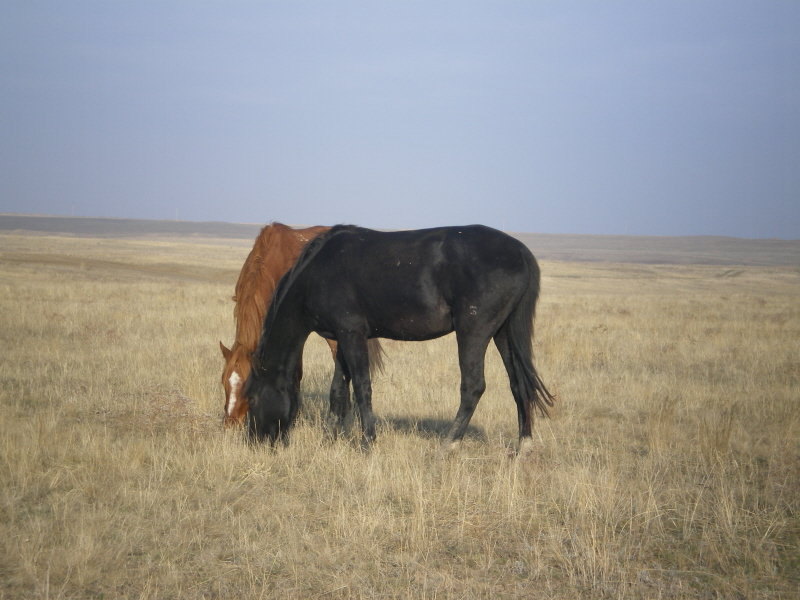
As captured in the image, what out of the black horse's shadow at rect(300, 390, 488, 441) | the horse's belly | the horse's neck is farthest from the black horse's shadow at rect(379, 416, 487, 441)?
the horse's neck

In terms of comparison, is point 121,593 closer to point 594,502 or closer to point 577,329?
point 594,502

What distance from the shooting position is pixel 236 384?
6.38m

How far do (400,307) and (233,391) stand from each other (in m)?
1.86

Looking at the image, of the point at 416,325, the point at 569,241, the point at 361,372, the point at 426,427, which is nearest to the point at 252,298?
the point at 361,372

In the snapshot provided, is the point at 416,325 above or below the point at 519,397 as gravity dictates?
above

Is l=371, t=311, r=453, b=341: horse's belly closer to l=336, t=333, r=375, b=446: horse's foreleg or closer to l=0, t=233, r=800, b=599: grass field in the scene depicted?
l=336, t=333, r=375, b=446: horse's foreleg

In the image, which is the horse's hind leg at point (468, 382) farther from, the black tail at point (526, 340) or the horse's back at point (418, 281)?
the black tail at point (526, 340)

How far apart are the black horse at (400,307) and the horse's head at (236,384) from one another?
0.76 feet

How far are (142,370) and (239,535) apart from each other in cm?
568

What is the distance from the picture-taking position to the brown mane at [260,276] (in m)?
6.58

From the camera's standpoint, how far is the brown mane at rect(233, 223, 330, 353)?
6582 millimetres

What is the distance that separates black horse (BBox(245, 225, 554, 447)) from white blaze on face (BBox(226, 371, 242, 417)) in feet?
0.78

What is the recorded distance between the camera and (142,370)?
362 inches

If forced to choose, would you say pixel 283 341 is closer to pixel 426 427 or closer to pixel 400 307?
pixel 400 307
